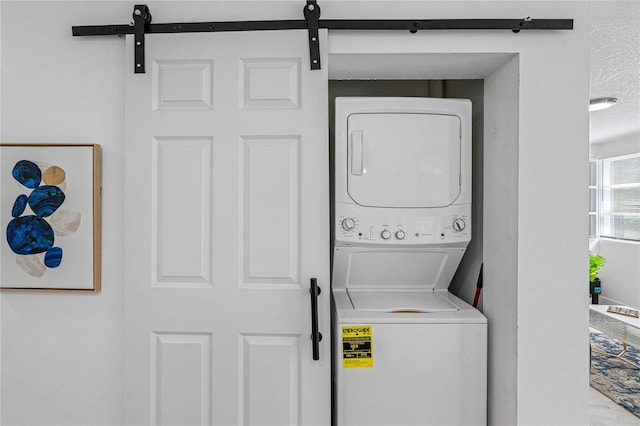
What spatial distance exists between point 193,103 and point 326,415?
133 cm

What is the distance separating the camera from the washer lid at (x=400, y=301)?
1.90 meters

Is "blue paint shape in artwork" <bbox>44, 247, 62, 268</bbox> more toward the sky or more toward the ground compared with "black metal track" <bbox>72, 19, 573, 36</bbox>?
more toward the ground

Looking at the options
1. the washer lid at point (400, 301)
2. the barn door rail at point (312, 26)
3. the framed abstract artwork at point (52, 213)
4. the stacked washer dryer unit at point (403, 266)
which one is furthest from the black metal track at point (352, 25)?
the washer lid at point (400, 301)

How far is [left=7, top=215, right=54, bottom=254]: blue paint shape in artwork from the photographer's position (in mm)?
1753

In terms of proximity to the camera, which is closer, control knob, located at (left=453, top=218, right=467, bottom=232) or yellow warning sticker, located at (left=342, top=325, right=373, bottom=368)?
yellow warning sticker, located at (left=342, top=325, right=373, bottom=368)

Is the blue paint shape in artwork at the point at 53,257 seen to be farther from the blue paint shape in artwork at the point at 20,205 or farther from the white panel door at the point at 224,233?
the white panel door at the point at 224,233

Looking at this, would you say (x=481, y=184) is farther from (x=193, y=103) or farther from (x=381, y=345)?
(x=193, y=103)

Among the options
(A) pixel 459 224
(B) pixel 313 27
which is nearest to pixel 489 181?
(A) pixel 459 224

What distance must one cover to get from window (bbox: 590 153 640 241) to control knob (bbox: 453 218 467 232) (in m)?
5.64

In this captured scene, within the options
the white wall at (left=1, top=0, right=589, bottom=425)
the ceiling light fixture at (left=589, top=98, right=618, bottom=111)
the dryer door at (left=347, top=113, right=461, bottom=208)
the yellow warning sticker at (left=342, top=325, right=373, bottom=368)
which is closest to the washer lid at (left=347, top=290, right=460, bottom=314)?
the yellow warning sticker at (left=342, top=325, right=373, bottom=368)

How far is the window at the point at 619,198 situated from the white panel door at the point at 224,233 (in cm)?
629

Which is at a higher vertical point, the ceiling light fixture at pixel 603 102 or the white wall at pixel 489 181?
the ceiling light fixture at pixel 603 102

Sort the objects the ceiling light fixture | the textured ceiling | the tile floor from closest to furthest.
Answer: the textured ceiling → the tile floor → the ceiling light fixture

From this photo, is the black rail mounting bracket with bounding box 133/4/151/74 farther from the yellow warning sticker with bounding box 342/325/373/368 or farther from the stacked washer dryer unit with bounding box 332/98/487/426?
the yellow warning sticker with bounding box 342/325/373/368
